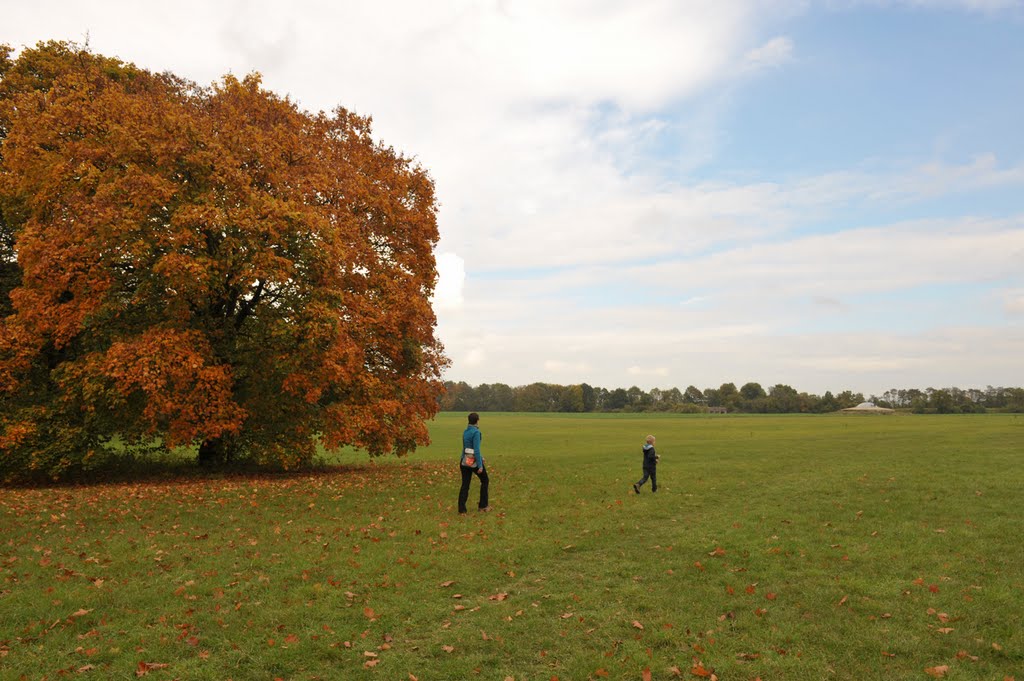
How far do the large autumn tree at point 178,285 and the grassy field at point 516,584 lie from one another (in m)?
3.33

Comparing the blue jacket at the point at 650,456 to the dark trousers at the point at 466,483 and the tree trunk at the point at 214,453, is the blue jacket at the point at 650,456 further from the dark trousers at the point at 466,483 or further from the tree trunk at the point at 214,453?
the tree trunk at the point at 214,453

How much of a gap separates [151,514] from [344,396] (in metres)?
10.5

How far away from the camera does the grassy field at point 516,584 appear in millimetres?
7594

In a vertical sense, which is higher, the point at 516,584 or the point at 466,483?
the point at 466,483

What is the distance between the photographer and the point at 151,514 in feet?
53.2

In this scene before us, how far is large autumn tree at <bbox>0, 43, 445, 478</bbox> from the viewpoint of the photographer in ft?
68.5

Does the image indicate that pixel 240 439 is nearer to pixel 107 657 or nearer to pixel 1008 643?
pixel 107 657

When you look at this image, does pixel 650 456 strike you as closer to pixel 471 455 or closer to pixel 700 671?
pixel 471 455

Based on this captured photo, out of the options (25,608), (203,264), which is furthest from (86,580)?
(203,264)

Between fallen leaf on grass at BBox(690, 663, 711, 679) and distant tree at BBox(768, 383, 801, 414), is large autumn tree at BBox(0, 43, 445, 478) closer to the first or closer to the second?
fallen leaf on grass at BBox(690, 663, 711, 679)

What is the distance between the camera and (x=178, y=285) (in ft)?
69.9

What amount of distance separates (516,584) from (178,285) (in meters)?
16.7

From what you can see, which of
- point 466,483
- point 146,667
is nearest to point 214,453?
point 466,483

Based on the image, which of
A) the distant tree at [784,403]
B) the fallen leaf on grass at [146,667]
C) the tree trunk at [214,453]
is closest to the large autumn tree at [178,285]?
the tree trunk at [214,453]
